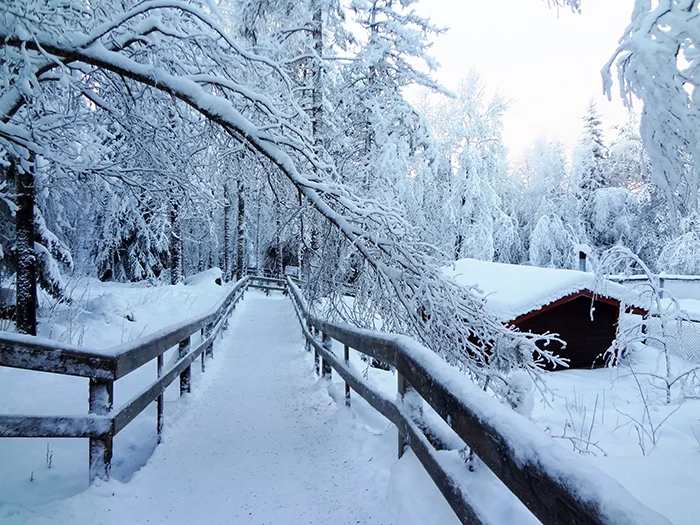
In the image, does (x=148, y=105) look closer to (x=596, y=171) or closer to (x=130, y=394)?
(x=130, y=394)

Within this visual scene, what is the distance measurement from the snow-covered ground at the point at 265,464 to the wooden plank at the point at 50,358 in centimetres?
83

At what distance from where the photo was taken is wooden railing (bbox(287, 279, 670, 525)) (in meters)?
1.05

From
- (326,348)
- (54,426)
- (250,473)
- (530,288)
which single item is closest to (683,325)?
(530,288)

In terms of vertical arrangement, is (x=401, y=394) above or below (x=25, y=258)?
below

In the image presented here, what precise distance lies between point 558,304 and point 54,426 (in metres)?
13.0

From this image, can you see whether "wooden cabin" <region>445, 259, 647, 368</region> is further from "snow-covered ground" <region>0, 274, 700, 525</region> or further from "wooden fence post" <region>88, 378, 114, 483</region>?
"wooden fence post" <region>88, 378, 114, 483</region>

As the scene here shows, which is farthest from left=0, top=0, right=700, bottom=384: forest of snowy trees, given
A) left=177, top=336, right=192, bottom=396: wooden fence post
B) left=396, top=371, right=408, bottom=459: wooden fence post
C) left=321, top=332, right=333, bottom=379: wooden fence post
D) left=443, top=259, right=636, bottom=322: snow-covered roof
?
left=443, top=259, right=636, bottom=322: snow-covered roof

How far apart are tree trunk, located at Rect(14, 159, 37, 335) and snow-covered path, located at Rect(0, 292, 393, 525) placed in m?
3.83

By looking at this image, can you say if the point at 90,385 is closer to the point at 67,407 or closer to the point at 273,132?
the point at 67,407

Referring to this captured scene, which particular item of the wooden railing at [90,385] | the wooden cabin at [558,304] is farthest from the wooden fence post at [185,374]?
the wooden cabin at [558,304]

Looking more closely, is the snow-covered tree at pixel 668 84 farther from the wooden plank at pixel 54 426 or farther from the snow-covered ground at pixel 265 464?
the wooden plank at pixel 54 426

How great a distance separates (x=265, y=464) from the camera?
3.80 meters

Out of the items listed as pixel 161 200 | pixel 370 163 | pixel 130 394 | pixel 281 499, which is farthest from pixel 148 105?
pixel 370 163

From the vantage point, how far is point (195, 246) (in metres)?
39.7
